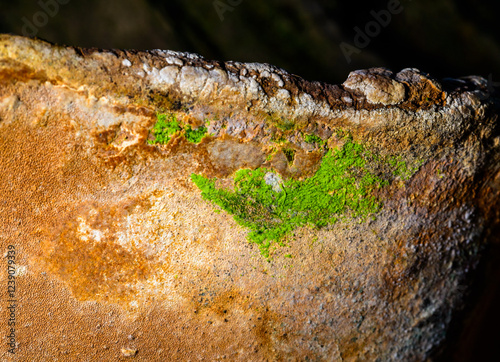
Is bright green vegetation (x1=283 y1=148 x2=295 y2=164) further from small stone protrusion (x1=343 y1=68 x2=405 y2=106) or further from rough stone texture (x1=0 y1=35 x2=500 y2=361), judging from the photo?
small stone protrusion (x1=343 y1=68 x2=405 y2=106)

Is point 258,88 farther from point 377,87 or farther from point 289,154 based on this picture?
point 377,87

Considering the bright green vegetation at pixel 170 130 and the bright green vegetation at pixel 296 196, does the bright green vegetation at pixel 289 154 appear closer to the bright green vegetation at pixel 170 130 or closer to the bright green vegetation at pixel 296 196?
the bright green vegetation at pixel 296 196

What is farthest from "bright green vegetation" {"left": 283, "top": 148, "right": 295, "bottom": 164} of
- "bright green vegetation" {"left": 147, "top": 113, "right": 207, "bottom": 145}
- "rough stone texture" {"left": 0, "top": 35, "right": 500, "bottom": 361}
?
"bright green vegetation" {"left": 147, "top": 113, "right": 207, "bottom": 145}

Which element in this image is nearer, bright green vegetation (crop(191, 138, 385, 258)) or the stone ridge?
the stone ridge

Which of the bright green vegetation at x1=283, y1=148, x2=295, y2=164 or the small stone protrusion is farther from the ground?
the small stone protrusion

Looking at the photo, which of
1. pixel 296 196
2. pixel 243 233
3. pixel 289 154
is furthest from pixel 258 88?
pixel 243 233

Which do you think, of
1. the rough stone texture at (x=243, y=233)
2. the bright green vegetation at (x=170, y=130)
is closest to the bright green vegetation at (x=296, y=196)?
the rough stone texture at (x=243, y=233)
